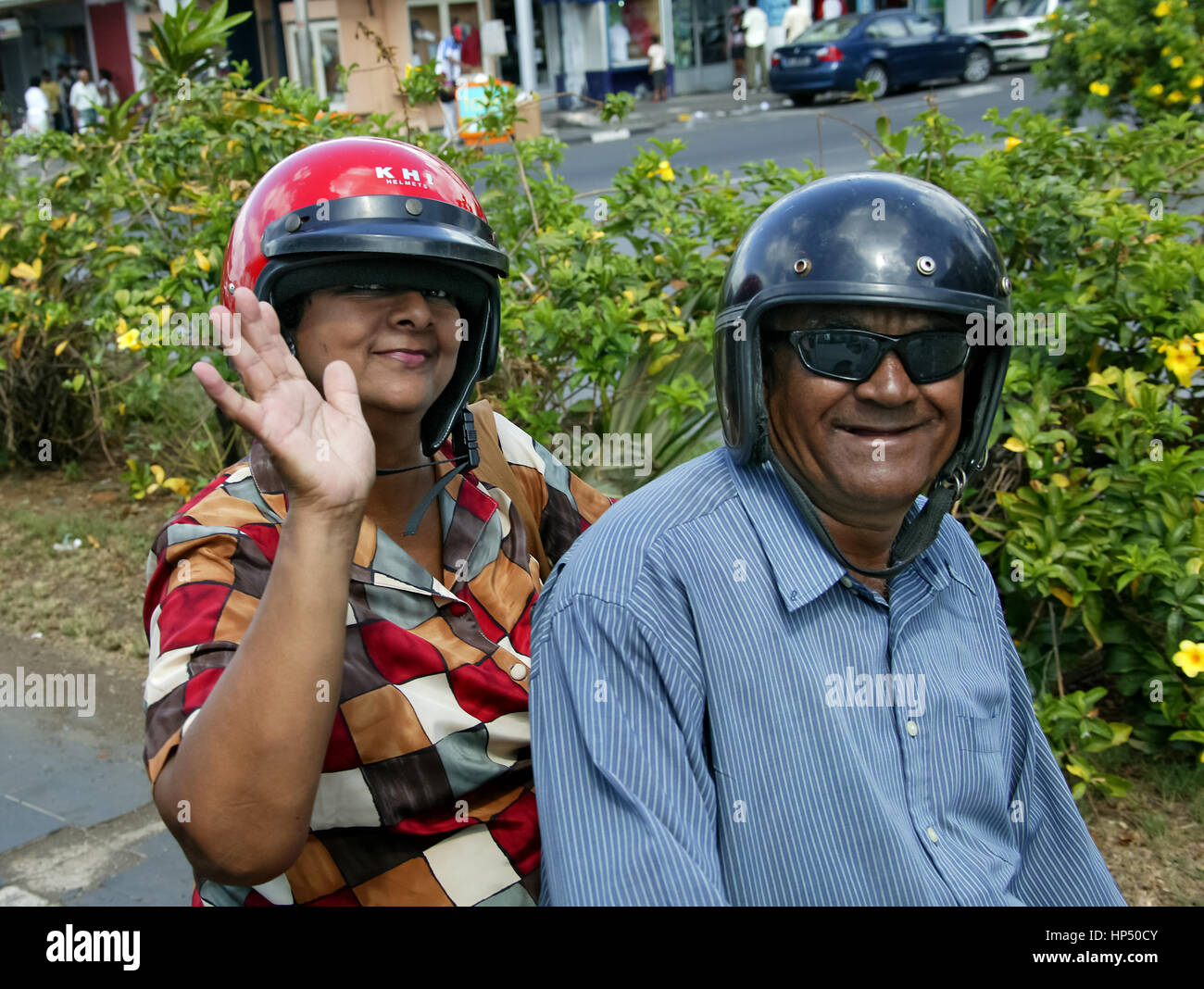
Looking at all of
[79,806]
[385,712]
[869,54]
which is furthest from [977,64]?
[385,712]

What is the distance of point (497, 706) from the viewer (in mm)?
→ 1937

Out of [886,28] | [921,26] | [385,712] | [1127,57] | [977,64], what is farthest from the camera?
[977,64]

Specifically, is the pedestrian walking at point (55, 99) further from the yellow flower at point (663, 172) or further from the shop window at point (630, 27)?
the yellow flower at point (663, 172)

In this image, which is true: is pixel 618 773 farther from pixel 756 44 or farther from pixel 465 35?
pixel 465 35

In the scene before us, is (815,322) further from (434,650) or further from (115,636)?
(115,636)

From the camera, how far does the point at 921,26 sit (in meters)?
Result: 23.7

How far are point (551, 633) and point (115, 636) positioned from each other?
3.65 metres

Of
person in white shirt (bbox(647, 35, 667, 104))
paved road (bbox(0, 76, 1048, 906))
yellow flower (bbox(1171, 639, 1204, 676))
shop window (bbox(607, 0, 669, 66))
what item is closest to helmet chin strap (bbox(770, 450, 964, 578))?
yellow flower (bbox(1171, 639, 1204, 676))

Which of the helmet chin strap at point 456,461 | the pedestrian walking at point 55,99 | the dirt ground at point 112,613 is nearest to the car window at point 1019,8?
the pedestrian walking at point 55,99

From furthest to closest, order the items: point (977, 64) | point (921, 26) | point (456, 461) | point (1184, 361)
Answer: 1. point (977, 64)
2. point (921, 26)
3. point (1184, 361)
4. point (456, 461)

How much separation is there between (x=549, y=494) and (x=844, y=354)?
0.87 metres

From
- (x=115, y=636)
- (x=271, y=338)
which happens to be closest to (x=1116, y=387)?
(x=271, y=338)

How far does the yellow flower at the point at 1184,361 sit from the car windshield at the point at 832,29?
21.5m

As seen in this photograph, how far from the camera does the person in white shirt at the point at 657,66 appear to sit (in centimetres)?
2753
